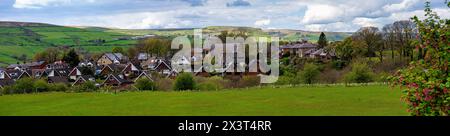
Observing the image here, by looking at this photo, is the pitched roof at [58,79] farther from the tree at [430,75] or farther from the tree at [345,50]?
the tree at [430,75]

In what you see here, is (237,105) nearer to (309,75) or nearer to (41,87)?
(309,75)

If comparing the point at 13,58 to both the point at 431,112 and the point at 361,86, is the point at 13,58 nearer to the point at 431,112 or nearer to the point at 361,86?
the point at 361,86

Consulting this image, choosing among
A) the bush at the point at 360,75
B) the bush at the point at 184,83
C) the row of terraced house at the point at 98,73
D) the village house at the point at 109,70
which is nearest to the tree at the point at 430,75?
the bush at the point at 184,83

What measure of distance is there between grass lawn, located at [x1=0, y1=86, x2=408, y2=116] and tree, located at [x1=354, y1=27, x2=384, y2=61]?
37790 mm

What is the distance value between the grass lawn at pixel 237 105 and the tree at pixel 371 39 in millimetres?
37790

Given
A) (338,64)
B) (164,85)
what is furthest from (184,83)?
(338,64)

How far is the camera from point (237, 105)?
35656mm

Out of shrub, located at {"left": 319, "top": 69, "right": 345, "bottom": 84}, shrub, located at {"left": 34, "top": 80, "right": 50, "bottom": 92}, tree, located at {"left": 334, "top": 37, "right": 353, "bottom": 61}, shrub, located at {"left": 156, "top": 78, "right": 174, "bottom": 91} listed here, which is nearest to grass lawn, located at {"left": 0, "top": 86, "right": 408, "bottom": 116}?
shrub, located at {"left": 34, "top": 80, "right": 50, "bottom": 92}

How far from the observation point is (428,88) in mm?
9359

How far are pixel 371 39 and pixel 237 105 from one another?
175 ft

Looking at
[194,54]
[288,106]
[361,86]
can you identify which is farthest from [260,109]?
[194,54]

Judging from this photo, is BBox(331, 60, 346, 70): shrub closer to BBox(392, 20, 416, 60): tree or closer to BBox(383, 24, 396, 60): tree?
BBox(392, 20, 416, 60): tree
